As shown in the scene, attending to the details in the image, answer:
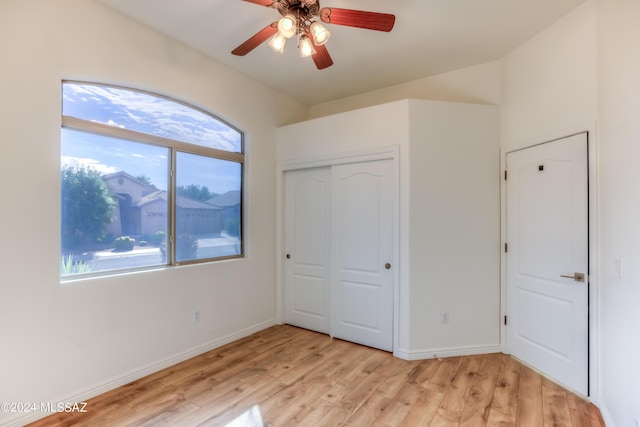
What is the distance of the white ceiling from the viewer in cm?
232

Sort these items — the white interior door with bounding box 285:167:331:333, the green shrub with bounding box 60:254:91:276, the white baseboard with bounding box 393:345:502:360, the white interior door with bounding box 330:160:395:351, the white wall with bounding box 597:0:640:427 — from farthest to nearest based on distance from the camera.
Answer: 1. the white interior door with bounding box 285:167:331:333
2. the white interior door with bounding box 330:160:395:351
3. the white baseboard with bounding box 393:345:502:360
4. the green shrub with bounding box 60:254:91:276
5. the white wall with bounding box 597:0:640:427

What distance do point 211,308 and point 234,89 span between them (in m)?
2.44

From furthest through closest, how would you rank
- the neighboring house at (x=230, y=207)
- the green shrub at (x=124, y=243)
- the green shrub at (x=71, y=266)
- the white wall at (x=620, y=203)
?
the neighboring house at (x=230, y=207) < the green shrub at (x=124, y=243) < the green shrub at (x=71, y=266) < the white wall at (x=620, y=203)

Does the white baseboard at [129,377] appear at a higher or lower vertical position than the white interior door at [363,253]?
lower

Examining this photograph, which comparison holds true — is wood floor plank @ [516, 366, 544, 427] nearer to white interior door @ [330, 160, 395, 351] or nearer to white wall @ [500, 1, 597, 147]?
white interior door @ [330, 160, 395, 351]

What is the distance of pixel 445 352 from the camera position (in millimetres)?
2971

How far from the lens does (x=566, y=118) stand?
95.8 inches

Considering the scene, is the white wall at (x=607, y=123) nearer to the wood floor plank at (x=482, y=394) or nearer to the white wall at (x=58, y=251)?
the wood floor plank at (x=482, y=394)

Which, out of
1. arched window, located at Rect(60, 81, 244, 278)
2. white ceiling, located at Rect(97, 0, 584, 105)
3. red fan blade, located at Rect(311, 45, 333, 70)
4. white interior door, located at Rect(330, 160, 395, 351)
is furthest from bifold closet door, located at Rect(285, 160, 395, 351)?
red fan blade, located at Rect(311, 45, 333, 70)

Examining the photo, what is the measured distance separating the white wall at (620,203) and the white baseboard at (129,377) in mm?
3221

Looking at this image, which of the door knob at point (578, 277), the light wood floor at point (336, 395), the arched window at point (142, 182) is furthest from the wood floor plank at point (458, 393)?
the arched window at point (142, 182)

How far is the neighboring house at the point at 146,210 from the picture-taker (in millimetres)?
2518

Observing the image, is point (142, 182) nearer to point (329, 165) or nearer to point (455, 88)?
point (329, 165)

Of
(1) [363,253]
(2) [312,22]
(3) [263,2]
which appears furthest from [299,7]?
(1) [363,253]
